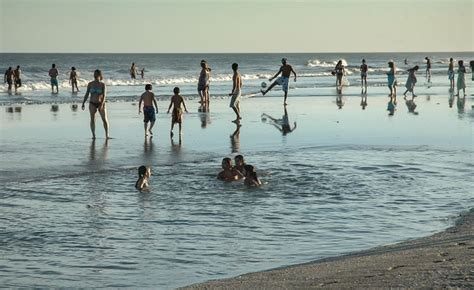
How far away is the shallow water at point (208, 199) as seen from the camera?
888 centimetres

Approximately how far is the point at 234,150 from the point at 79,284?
11193 millimetres

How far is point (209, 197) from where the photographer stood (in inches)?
508

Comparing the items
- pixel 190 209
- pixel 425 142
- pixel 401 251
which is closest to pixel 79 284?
pixel 401 251

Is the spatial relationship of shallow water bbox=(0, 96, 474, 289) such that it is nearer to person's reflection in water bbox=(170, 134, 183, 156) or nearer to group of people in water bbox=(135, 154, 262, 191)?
person's reflection in water bbox=(170, 134, 183, 156)

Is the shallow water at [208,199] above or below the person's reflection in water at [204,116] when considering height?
below

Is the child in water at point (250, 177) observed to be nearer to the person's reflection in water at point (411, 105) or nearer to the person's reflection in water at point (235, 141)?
the person's reflection in water at point (235, 141)

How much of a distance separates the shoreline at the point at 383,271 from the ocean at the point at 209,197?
0.55 meters

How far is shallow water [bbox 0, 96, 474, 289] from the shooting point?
8.88m

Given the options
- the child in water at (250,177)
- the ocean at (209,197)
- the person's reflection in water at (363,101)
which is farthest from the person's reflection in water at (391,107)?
the child in water at (250,177)

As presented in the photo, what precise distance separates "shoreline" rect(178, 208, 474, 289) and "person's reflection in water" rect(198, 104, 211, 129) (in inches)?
639

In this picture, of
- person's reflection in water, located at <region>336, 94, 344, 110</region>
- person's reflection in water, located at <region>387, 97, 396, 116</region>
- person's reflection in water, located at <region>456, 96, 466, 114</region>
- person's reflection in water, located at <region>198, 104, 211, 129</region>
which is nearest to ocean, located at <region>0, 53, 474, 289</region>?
person's reflection in water, located at <region>198, 104, 211, 129</region>

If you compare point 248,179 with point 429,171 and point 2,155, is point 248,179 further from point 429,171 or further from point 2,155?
point 2,155

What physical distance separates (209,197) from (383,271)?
229 inches

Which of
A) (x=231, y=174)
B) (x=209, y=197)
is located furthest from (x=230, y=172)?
(x=209, y=197)
